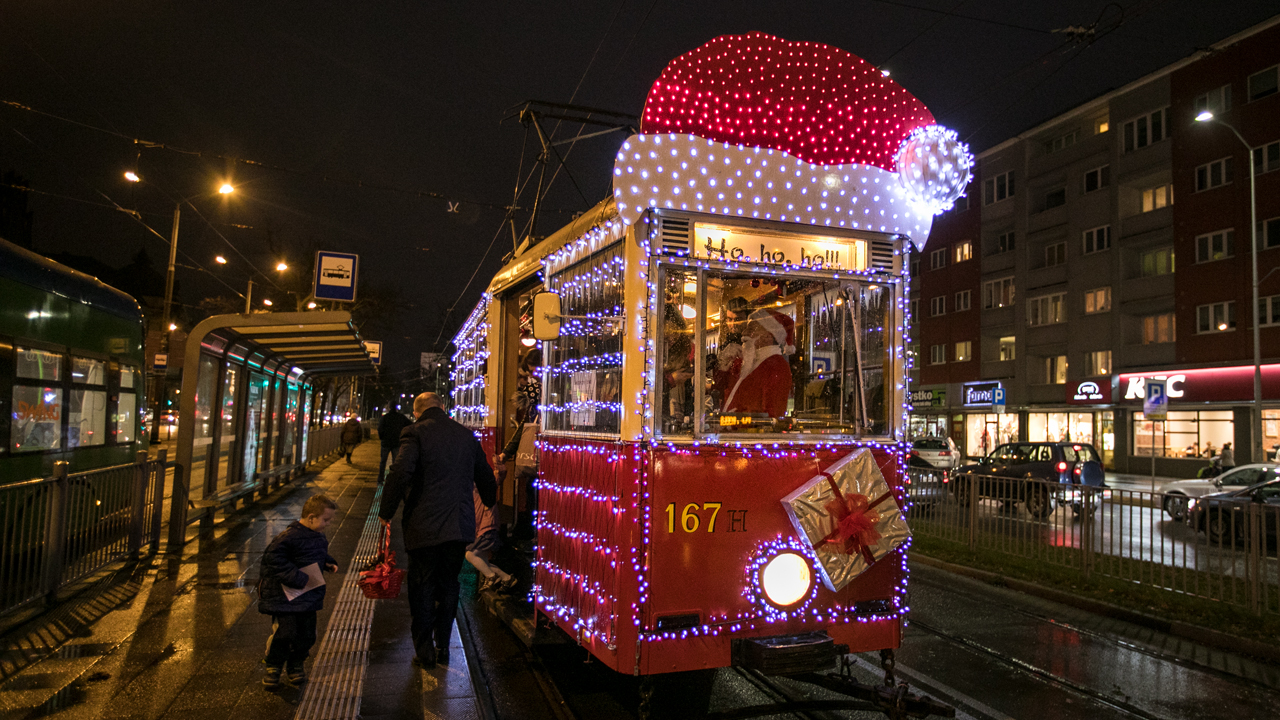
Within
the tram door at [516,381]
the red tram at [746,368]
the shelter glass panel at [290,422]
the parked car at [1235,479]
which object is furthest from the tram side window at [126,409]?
the parked car at [1235,479]

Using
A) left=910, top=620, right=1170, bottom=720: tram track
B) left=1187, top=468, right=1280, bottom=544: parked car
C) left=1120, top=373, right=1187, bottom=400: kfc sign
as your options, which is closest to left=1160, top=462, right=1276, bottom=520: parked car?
left=1187, top=468, right=1280, bottom=544: parked car

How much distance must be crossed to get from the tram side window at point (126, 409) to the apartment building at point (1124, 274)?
29786mm

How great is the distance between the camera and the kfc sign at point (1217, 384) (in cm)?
2711

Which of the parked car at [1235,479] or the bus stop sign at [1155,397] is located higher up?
the bus stop sign at [1155,397]

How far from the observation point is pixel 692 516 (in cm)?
408

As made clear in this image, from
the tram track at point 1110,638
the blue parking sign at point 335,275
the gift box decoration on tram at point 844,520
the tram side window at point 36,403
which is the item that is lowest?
the tram track at point 1110,638

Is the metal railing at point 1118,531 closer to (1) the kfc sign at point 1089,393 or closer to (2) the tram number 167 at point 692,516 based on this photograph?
(2) the tram number 167 at point 692,516

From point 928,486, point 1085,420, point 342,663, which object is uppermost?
point 1085,420

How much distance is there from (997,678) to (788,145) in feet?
13.0

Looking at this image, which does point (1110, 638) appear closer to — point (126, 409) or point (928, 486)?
point (928, 486)

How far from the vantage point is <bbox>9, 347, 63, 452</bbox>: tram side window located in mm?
8523

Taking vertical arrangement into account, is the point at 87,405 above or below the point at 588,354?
below

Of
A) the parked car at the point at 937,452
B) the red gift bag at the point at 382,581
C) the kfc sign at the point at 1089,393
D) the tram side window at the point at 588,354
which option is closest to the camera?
the tram side window at the point at 588,354

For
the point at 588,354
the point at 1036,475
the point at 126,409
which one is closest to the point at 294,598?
the point at 588,354
